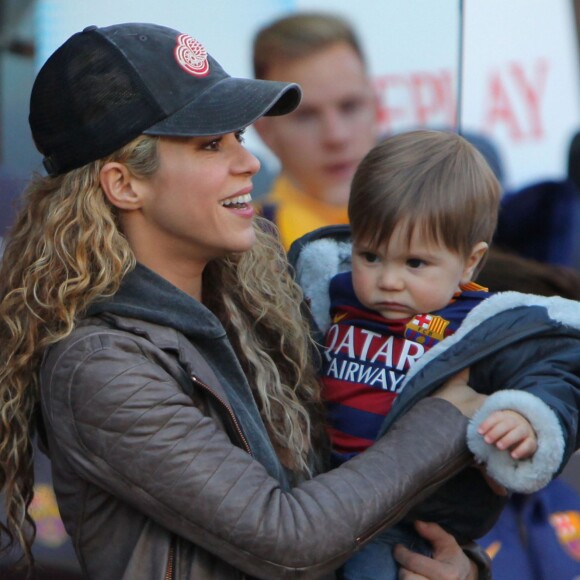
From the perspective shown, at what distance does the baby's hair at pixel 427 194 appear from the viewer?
8.70ft

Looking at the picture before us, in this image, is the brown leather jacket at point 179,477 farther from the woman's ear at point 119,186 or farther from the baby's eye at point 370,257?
the baby's eye at point 370,257

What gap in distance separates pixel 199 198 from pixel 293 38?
182 cm

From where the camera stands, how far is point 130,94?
2330mm

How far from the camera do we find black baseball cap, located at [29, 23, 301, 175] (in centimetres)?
233

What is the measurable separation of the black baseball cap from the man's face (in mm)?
1643

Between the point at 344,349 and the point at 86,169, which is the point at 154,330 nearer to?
the point at 86,169

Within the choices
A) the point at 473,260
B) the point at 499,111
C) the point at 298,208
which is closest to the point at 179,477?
the point at 473,260

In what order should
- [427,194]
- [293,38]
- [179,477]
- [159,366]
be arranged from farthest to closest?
[293,38] → [427,194] → [159,366] → [179,477]

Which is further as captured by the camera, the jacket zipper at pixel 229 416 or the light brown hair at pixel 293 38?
the light brown hair at pixel 293 38

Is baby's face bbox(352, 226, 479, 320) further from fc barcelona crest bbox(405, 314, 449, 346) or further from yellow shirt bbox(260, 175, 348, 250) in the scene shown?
yellow shirt bbox(260, 175, 348, 250)

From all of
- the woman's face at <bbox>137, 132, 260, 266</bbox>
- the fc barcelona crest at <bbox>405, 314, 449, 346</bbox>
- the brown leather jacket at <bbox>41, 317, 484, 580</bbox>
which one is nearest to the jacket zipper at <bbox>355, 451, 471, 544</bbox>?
the brown leather jacket at <bbox>41, 317, 484, 580</bbox>

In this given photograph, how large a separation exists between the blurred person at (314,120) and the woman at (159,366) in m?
1.50

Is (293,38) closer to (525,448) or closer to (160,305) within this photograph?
(160,305)

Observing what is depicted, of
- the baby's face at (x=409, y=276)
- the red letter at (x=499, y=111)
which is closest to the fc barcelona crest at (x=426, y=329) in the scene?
the baby's face at (x=409, y=276)
